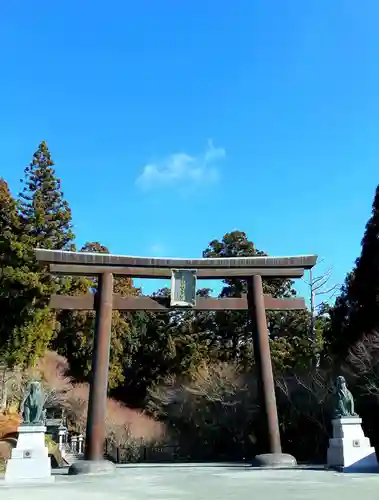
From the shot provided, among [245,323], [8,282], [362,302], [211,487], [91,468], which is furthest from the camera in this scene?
[245,323]

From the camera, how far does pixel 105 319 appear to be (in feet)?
45.2

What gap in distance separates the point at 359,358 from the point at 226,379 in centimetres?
805

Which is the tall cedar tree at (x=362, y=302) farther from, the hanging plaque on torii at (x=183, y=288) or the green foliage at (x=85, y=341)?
the green foliage at (x=85, y=341)

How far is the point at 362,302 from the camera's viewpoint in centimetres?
2236

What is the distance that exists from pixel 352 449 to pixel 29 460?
756 cm

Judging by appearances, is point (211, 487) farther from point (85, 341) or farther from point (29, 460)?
point (85, 341)

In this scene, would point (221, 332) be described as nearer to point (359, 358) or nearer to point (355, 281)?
point (355, 281)

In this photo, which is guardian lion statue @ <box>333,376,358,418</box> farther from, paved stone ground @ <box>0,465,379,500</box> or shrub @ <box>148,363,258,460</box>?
shrub @ <box>148,363,258,460</box>

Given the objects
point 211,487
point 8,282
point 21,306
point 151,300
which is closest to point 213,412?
point 21,306

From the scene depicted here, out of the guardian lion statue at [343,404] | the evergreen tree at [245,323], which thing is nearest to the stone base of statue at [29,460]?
the guardian lion statue at [343,404]

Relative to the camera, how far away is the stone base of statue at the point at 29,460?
11.6m

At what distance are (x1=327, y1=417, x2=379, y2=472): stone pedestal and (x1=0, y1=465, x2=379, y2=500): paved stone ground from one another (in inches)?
25.7

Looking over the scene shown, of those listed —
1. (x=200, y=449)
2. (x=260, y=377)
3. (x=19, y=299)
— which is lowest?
(x=200, y=449)

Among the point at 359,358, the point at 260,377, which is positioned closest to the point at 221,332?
the point at 359,358
